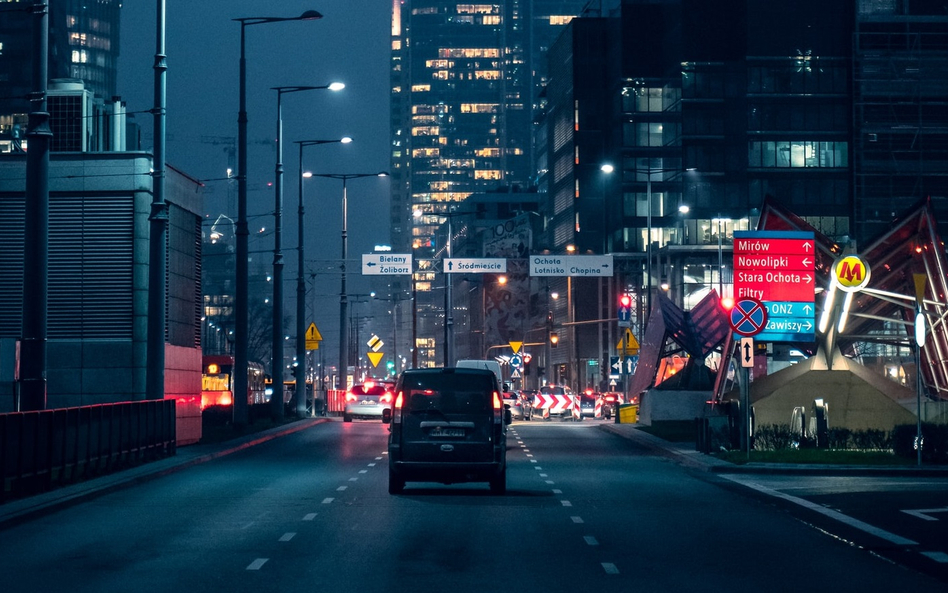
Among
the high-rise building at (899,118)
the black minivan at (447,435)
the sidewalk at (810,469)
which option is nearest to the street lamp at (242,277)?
the sidewalk at (810,469)

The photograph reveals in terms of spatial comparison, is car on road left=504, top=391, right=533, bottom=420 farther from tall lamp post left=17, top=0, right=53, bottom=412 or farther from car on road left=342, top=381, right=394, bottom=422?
tall lamp post left=17, top=0, right=53, bottom=412

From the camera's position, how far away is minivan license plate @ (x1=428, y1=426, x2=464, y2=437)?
23.7 m

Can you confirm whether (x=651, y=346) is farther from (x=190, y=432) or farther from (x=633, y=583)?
(x=633, y=583)

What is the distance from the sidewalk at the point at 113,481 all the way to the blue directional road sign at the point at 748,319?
11771mm

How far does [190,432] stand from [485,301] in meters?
140

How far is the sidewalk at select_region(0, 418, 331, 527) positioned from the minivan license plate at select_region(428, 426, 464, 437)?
5203mm

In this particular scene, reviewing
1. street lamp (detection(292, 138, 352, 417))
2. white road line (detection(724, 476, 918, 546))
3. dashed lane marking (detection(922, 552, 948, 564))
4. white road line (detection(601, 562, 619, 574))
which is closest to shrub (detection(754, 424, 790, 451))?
white road line (detection(724, 476, 918, 546))

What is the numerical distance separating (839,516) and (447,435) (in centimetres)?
652

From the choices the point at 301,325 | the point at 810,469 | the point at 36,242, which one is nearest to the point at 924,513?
the point at 810,469

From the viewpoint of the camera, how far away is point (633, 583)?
13.2 m

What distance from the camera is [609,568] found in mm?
14289

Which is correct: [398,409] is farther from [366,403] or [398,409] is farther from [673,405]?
[366,403]

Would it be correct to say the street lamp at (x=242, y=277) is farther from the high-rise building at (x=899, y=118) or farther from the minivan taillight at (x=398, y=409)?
the high-rise building at (x=899, y=118)

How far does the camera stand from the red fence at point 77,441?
21.4m
